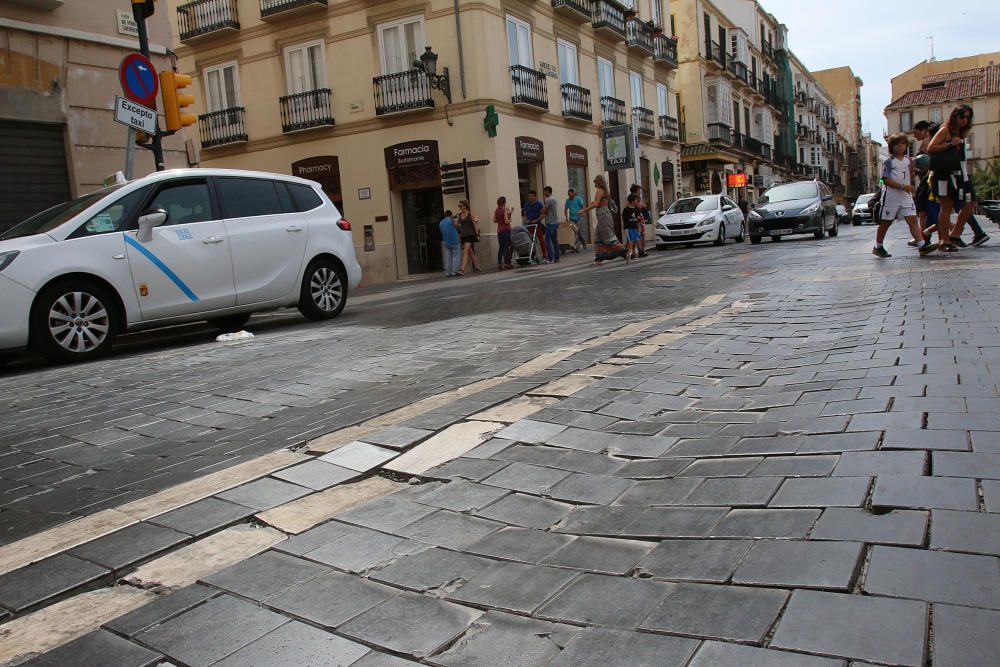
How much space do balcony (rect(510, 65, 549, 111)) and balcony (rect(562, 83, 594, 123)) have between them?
1.26 m

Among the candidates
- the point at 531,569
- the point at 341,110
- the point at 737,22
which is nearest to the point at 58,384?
the point at 531,569

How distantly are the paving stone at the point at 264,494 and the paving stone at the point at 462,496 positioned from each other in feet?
1.67

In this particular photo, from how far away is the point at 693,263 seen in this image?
46.4 feet

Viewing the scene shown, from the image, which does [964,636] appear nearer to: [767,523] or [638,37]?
[767,523]

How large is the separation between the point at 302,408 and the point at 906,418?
3.05m

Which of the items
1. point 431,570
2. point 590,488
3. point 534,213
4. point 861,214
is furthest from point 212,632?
Answer: point 861,214

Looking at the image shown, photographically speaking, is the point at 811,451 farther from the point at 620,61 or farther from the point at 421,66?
the point at 620,61

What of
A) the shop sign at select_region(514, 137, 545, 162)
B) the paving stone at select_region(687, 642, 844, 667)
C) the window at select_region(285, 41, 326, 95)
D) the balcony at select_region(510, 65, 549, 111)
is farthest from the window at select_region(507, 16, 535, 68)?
the paving stone at select_region(687, 642, 844, 667)

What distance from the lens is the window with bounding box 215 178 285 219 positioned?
8305 mm

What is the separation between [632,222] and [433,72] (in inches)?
281

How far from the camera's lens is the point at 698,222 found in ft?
69.9

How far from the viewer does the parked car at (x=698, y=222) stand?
2131 cm

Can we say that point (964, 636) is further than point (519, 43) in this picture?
No

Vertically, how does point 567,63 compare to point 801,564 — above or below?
above
